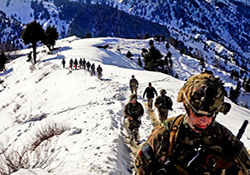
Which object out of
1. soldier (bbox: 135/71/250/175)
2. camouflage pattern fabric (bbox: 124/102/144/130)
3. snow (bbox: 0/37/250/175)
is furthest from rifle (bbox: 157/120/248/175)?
camouflage pattern fabric (bbox: 124/102/144/130)

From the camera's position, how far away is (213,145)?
1.93 metres

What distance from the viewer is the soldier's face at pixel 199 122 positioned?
6.20ft

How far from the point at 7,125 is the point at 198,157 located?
16.4 metres

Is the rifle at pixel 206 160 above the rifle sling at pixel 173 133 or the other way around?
the other way around

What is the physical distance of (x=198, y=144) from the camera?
1.94 meters

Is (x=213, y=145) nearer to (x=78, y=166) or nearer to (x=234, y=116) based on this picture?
(x=78, y=166)

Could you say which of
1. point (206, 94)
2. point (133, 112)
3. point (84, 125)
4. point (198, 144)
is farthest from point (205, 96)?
point (84, 125)

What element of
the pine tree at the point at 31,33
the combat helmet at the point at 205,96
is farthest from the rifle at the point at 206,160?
the pine tree at the point at 31,33

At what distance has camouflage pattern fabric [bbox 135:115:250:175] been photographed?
188 centimetres

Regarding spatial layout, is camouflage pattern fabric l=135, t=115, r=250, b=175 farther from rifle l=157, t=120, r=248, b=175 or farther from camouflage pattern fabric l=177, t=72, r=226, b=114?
camouflage pattern fabric l=177, t=72, r=226, b=114

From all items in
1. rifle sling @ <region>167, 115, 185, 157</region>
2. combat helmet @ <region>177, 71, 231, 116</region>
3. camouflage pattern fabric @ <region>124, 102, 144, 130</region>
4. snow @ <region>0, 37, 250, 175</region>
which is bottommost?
snow @ <region>0, 37, 250, 175</region>

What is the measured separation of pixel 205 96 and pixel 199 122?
0.25 meters

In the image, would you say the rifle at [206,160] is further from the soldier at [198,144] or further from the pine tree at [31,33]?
the pine tree at [31,33]

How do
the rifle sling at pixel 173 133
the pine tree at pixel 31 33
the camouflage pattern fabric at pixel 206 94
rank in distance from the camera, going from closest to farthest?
the camouflage pattern fabric at pixel 206 94
the rifle sling at pixel 173 133
the pine tree at pixel 31 33
